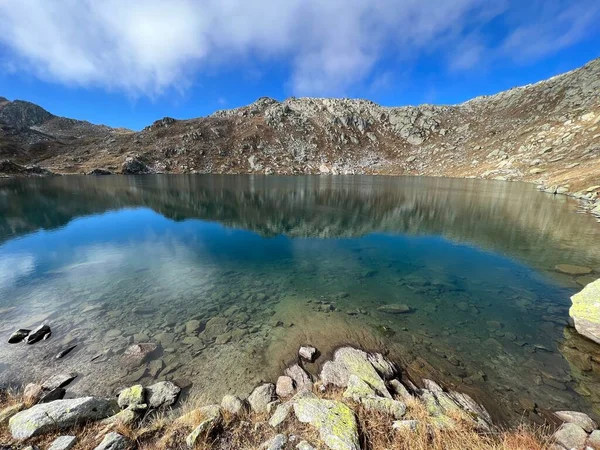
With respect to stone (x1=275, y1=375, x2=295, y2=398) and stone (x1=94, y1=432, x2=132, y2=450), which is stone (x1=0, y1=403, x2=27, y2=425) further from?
stone (x1=275, y1=375, x2=295, y2=398)

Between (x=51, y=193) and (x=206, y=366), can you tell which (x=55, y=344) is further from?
(x=51, y=193)

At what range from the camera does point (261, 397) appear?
7844mm

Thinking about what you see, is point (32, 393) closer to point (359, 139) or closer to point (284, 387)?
point (284, 387)

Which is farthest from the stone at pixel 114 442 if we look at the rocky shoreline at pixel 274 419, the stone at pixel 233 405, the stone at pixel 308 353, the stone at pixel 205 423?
the stone at pixel 308 353

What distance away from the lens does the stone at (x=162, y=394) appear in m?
7.49

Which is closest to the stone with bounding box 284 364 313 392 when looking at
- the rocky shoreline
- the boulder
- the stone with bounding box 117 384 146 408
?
the rocky shoreline

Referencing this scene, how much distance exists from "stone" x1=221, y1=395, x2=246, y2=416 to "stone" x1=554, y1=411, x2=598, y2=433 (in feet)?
29.1

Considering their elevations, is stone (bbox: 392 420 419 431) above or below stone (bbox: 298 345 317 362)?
above

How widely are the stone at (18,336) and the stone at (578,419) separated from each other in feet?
62.2

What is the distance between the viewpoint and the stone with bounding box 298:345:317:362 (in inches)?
387

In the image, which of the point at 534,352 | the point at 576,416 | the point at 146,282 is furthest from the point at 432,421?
the point at 146,282

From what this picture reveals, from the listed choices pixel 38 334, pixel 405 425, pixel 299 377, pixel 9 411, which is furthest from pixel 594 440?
pixel 38 334

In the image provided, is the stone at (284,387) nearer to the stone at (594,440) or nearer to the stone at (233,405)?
the stone at (233,405)

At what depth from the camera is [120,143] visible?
133m
